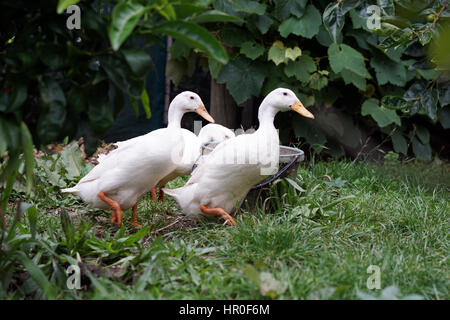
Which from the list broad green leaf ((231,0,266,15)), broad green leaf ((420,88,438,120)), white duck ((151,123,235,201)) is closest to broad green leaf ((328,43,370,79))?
broad green leaf ((231,0,266,15))

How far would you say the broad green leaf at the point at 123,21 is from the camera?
164 centimetres

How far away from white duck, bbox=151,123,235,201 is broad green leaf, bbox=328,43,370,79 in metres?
1.51

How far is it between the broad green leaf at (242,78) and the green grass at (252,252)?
1.62 m

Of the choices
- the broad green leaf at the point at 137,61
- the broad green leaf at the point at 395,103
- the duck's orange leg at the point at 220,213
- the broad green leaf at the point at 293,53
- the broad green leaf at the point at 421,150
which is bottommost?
the duck's orange leg at the point at 220,213

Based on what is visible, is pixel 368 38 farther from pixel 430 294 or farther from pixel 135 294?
pixel 135 294

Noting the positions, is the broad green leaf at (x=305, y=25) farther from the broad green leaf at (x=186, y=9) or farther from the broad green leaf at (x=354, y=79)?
the broad green leaf at (x=186, y=9)

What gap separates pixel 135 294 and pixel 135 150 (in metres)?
1.14

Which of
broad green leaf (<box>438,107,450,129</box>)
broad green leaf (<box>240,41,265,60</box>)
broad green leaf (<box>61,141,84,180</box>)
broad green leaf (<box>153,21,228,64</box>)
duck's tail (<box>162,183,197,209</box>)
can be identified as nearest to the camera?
broad green leaf (<box>153,21,228,64</box>)

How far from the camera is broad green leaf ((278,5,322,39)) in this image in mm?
4888

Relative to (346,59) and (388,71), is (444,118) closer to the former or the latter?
(388,71)

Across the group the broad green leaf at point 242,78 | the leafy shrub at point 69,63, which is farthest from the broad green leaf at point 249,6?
the leafy shrub at point 69,63

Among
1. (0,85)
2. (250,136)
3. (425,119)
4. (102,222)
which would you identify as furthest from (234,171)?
(425,119)

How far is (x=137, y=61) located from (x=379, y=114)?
383 cm

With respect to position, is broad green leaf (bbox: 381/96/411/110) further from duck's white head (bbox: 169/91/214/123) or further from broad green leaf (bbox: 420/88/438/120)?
duck's white head (bbox: 169/91/214/123)
